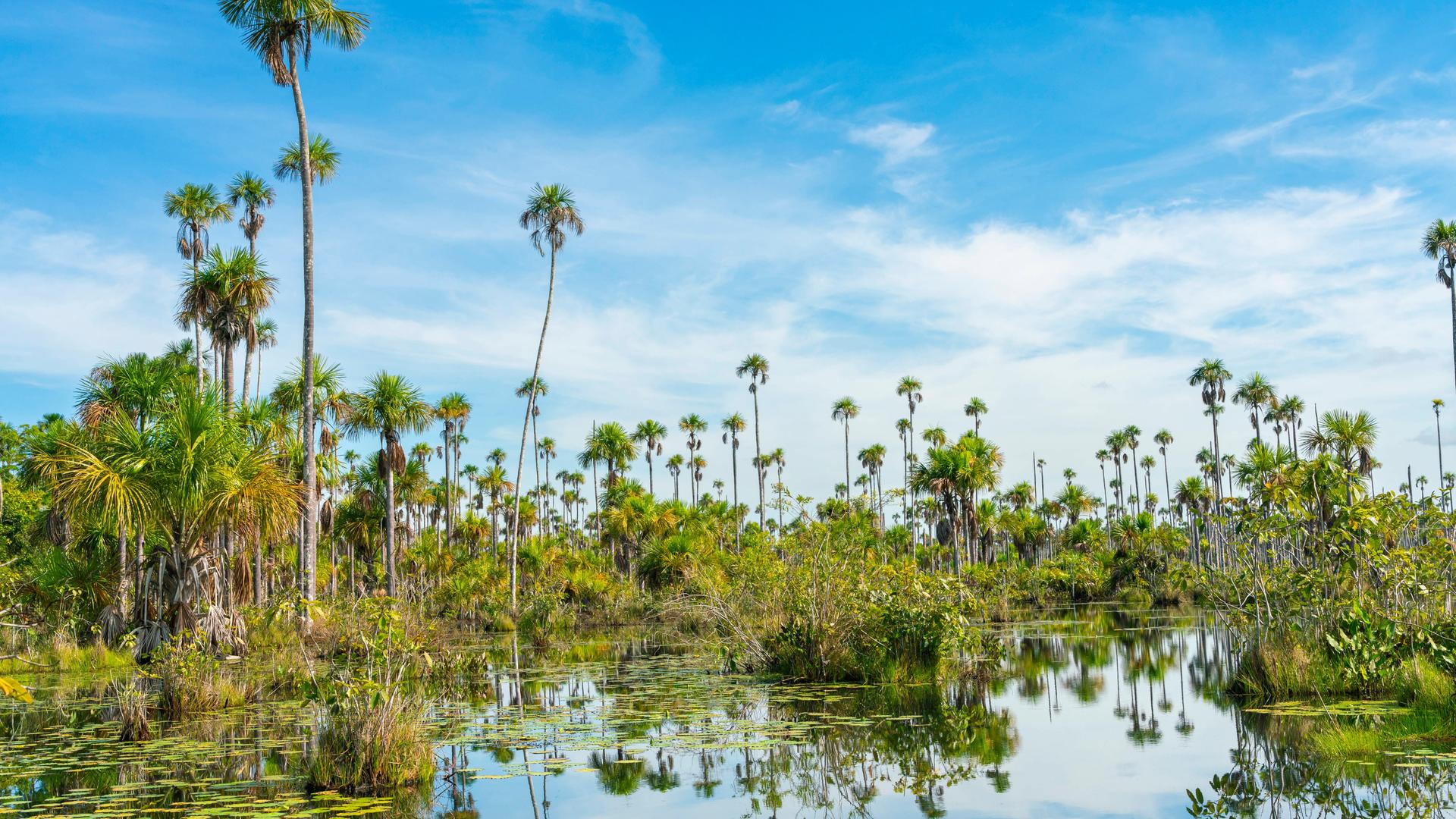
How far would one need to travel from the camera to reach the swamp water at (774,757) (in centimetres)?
913

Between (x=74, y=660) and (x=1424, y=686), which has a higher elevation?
(x=1424, y=686)

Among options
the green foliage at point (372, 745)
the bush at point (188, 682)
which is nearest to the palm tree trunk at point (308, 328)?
the bush at point (188, 682)

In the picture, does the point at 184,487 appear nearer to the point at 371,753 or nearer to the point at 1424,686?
the point at 371,753

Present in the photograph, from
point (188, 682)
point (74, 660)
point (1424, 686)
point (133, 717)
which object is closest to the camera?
point (1424, 686)

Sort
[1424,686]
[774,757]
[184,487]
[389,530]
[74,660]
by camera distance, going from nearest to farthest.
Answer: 1. [774,757]
2. [1424,686]
3. [184,487]
4. [74,660]
5. [389,530]

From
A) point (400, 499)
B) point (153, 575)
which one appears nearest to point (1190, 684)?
point (153, 575)

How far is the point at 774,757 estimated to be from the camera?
11.3m

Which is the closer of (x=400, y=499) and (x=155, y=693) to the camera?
(x=155, y=693)

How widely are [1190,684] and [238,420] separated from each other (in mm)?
21200

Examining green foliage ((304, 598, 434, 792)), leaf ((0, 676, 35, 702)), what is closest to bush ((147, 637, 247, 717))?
green foliage ((304, 598, 434, 792))

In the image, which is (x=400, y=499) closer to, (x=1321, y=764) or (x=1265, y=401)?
(x=1321, y=764)

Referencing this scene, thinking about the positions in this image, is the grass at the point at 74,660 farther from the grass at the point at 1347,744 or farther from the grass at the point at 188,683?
the grass at the point at 1347,744

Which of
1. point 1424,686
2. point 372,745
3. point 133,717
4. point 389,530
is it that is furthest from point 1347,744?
point 389,530

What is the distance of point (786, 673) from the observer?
19.2m
